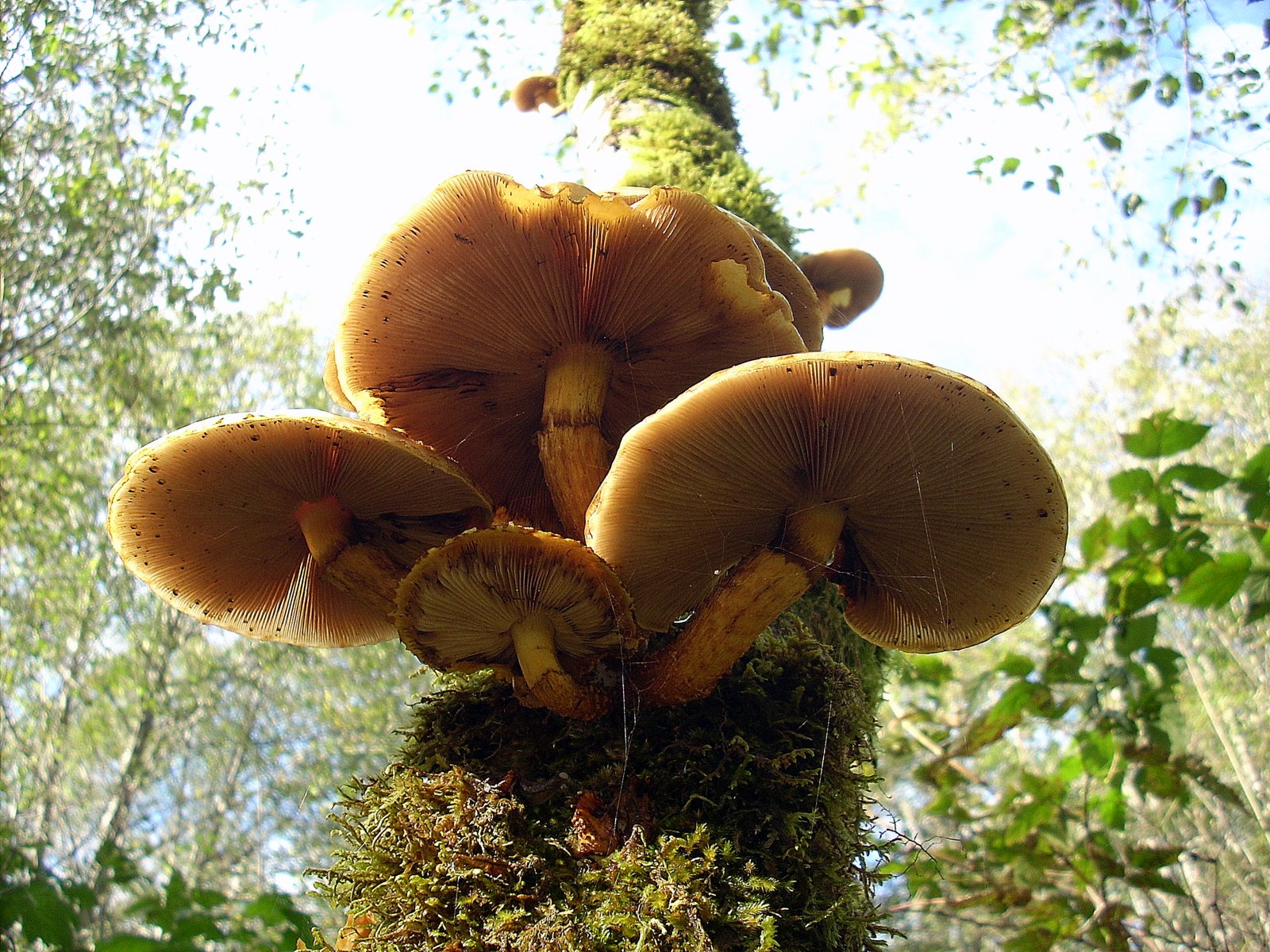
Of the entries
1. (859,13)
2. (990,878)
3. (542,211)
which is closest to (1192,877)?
(990,878)

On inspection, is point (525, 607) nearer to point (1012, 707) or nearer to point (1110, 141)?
point (1012, 707)

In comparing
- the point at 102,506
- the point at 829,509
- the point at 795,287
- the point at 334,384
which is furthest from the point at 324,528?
the point at 102,506

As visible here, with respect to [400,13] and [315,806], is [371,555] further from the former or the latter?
[315,806]

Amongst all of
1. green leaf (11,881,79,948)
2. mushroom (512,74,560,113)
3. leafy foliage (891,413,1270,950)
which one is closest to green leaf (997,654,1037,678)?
leafy foliage (891,413,1270,950)

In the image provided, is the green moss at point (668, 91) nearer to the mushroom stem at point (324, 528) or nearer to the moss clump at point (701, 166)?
the moss clump at point (701, 166)

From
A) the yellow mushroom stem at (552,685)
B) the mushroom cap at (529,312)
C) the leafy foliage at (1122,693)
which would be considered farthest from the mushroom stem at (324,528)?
the leafy foliage at (1122,693)

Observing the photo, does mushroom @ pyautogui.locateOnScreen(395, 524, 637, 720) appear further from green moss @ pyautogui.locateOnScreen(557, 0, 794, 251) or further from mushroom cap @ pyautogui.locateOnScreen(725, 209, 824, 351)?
green moss @ pyautogui.locateOnScreen(557, 0, 794, 251)
